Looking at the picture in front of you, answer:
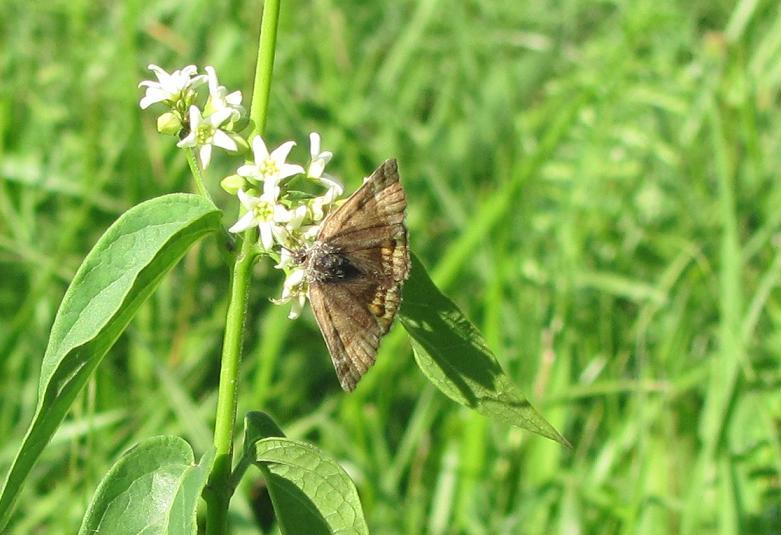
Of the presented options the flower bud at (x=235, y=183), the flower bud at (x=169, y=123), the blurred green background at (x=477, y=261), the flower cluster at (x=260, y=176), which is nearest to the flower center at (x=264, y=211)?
the flower cluster at (x=260, y=176)

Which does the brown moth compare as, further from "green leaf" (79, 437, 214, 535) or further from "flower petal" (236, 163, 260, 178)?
"green leaf" (79, 437, 214, 535)

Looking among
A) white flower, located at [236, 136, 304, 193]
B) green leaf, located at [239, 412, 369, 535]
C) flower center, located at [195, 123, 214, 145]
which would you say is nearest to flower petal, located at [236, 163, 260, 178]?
white flower, located at [236, 136, 304, 193]

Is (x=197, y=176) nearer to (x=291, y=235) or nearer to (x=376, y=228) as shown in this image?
(x=291, y=235)

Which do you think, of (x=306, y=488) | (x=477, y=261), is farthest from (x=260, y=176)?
(x=477, y=261)

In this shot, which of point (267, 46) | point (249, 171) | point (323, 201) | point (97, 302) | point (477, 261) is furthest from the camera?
point (477, 261)

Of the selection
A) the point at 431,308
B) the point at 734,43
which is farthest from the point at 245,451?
the point at 734,43

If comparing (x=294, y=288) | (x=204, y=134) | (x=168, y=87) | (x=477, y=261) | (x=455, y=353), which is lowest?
(x=455, y=353)

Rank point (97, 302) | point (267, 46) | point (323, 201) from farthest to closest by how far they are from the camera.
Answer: point (323, 201) → point (267, 46) → point (97, 302)
